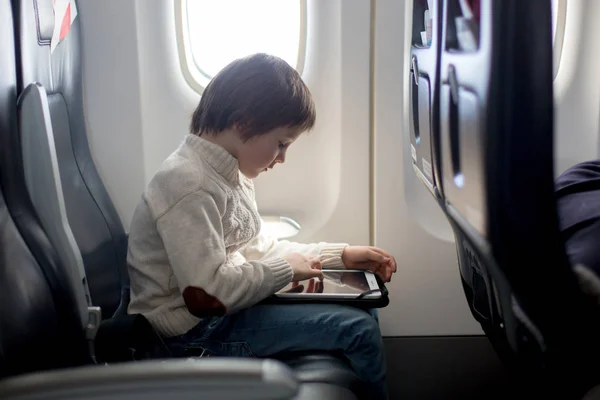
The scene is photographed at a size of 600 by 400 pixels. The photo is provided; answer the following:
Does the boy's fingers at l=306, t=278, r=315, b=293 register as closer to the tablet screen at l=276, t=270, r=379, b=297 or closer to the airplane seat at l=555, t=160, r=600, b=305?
the tablet screen at l=276, t=270, r=379, b=297

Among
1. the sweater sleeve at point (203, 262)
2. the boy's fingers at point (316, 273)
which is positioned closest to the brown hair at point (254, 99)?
the sweater sleeve at point (203, 262)

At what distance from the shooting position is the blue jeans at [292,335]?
1.19 meters

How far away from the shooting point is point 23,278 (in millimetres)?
803

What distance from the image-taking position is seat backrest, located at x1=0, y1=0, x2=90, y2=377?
2.50 feet

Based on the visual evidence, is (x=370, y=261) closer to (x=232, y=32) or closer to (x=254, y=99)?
(x=254, y=99)

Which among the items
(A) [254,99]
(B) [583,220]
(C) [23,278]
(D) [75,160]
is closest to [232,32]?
(A) [254,99]

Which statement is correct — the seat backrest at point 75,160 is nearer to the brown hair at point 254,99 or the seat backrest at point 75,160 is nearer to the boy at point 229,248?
the boy at point 229,248

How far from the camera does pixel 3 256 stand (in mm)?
784

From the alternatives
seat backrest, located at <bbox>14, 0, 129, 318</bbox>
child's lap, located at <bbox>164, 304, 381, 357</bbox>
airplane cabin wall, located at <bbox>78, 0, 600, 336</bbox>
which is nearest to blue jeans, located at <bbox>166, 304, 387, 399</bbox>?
child's lap, located at <bbox>164, 304, 381, 357</bbox>

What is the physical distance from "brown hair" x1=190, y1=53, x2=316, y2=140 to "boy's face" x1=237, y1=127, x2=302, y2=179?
2 centimetres

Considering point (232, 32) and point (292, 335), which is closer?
point (292, 335)

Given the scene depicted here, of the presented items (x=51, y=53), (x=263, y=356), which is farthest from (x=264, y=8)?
(x=263, y=356)

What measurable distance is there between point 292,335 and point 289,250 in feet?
1.15

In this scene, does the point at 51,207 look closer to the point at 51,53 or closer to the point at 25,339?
the point at 25,339
